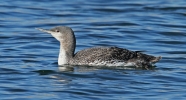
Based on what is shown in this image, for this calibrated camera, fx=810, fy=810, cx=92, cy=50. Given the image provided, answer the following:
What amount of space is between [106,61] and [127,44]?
3.99 meters

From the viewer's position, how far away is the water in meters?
15.4

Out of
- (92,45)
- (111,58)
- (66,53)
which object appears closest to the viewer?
(111,58)

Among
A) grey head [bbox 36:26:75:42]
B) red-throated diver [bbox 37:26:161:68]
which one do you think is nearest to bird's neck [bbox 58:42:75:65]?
red-throated diver [bbox 37:26:161:68]

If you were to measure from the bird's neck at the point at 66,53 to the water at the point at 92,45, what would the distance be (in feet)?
0.70

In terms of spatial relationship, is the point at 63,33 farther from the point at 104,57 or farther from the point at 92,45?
the point at 92,45

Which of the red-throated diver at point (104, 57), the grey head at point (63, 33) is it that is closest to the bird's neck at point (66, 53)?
the red-throated diver at point (104, 57)

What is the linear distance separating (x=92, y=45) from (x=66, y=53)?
3.38 metres

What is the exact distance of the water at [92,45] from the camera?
15.4m

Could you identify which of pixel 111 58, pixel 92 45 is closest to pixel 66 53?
pixel 111 58

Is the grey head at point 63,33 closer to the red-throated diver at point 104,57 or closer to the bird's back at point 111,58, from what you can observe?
the red-throated diver at point 104,57

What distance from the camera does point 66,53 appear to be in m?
18.2

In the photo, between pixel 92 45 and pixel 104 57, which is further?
pixel 92 45

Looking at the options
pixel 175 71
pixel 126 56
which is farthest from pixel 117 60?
pixel 175 71

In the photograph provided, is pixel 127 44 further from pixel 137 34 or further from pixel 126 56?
pixel 126 56
